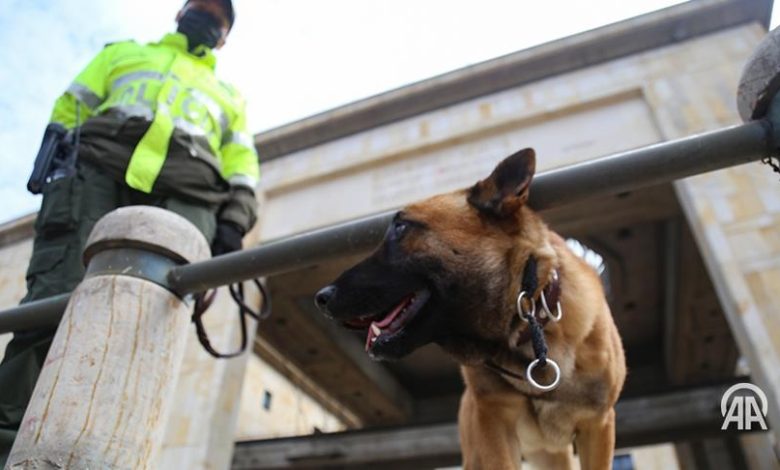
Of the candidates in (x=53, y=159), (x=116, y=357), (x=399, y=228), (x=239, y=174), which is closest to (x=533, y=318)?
(x=399, y=228)

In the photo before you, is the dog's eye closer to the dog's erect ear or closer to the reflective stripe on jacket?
the dog's erect ear

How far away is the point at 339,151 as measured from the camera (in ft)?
27.3

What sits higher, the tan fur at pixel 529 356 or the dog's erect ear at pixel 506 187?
the dog's erect ear at pixel 506 187

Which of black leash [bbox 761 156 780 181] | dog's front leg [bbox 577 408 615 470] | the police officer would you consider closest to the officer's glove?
the police officer

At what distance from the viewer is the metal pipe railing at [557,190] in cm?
139

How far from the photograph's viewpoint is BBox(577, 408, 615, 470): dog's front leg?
6.97 ft

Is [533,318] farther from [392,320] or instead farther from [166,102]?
[166,102]

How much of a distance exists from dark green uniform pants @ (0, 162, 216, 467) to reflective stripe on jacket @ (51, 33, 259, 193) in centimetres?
20

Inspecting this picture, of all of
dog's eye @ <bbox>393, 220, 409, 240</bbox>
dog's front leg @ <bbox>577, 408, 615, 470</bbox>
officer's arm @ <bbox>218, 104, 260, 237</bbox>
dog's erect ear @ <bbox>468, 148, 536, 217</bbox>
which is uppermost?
officer's arm @ <bbox>218, 104, 260, 237</bbox>

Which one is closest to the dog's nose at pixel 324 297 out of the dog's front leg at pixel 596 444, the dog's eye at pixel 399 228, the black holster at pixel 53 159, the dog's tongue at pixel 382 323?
the dog's tongue at pixel 382 323

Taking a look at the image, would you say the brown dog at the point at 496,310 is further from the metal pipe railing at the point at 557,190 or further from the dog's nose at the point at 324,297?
the metal pipe railing at the point at 557,190

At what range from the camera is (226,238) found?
292 cm

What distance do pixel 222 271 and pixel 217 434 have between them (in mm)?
5329

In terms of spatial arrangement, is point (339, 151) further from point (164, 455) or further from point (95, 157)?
point (95, 157)
